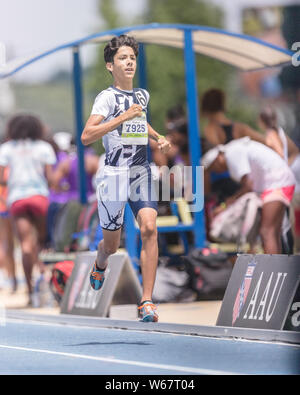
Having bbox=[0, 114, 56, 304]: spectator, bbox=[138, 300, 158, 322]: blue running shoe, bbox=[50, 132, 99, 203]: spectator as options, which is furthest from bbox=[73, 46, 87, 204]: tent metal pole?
bbox=[138, 300, 158, 322]: blue running shoe

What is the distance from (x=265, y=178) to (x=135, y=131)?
3.73 m

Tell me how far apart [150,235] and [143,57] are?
5.49 metres

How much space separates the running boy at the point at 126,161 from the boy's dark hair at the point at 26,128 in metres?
5.26

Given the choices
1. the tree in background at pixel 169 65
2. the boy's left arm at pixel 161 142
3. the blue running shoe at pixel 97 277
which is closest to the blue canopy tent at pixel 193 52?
the blue running shoe at pixel 97 277

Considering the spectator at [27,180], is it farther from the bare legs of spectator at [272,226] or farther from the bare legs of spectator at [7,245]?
the bare legs of spectator at [272,226]

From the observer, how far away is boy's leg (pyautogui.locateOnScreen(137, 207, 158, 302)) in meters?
10.4

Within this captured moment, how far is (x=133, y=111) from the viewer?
400 inches

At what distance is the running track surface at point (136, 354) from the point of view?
8320 mm

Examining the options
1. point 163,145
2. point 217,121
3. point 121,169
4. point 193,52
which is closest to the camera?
point 163,145

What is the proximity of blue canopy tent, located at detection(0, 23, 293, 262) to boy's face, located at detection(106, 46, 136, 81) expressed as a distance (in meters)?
3.32

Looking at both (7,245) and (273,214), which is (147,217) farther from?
(7,245)

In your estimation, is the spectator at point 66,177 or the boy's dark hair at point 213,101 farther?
the spectator at point 66,177

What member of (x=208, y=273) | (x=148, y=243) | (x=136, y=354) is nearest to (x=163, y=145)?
(x=148, y=243)
